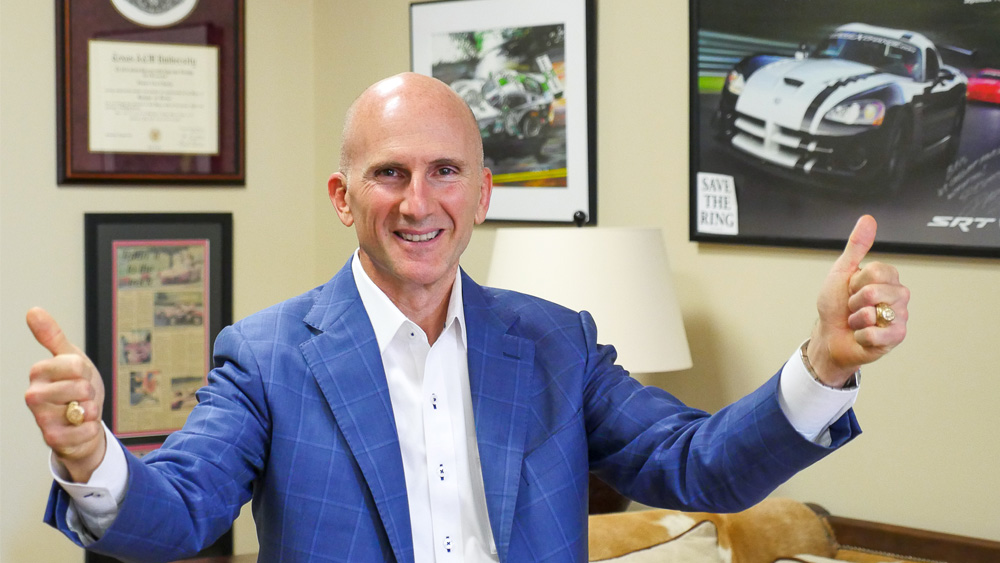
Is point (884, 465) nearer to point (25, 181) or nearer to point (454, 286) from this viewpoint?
point (454, 286)

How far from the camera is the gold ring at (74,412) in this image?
1.03m

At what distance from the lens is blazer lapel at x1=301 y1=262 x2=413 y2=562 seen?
1413 millimetres

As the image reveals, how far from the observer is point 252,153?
11.7 ft

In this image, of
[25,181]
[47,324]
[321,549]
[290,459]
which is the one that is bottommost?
[321,549]

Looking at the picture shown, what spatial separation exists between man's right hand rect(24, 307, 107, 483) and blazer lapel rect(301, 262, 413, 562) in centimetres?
42

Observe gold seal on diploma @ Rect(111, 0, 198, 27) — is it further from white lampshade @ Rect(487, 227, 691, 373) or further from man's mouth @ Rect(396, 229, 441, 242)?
man's mouth @ Rect(396, 229, 441, 242)

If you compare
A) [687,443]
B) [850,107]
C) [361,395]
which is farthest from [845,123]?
[361,395]

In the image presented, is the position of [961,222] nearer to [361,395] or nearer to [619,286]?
[619,286]

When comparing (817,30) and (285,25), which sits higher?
(285,25)

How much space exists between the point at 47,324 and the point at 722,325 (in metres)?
1.95

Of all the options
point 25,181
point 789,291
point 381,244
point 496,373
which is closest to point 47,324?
point 381,244

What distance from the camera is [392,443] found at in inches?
57.1

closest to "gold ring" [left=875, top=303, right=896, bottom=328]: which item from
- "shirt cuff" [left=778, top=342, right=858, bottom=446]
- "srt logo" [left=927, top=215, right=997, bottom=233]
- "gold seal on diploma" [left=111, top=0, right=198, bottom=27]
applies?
"shirt cuff" [left=778, top=342, right=858, bottom=446]

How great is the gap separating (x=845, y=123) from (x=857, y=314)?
1.33 meters
